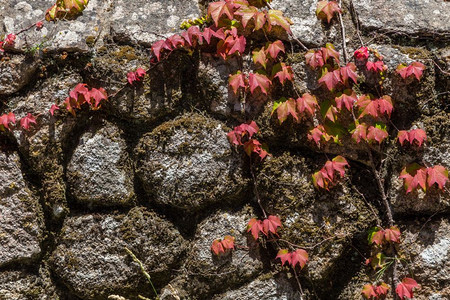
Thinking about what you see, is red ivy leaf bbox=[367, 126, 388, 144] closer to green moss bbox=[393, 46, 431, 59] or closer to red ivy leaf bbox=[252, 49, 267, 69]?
green moss bbox=[393, 46, 431, 59]

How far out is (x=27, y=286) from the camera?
2920 millimetres

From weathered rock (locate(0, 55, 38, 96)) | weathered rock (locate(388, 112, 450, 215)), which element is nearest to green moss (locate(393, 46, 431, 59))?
weathered rock (locate(388, 112, 450, 215))

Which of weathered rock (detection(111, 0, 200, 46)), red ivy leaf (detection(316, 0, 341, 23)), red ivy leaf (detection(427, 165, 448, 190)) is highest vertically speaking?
red ivy leaf (detection(316, 0, 341, 23))

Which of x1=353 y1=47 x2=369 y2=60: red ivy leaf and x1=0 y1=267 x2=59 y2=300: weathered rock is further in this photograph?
x1=0 y1=267 x2=59 y2=300: weathered rock

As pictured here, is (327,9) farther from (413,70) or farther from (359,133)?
(359,133)

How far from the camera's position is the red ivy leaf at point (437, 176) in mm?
2652

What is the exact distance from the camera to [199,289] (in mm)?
2902

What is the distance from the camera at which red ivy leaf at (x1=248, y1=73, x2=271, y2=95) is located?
8.99 feet

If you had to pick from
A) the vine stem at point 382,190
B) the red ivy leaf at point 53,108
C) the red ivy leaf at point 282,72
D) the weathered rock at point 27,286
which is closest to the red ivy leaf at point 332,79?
the red ivy leaf at point 282,72

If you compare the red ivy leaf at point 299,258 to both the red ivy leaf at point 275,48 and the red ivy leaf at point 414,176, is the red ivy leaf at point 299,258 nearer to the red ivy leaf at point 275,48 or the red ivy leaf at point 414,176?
the red ivy leaf at point 414,176

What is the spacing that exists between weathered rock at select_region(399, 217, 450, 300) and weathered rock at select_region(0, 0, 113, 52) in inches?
85.5

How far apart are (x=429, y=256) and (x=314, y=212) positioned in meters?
0.69

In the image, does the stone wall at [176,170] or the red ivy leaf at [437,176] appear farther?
the stone wall at [176,170]

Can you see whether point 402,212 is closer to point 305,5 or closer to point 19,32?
point 305,5
